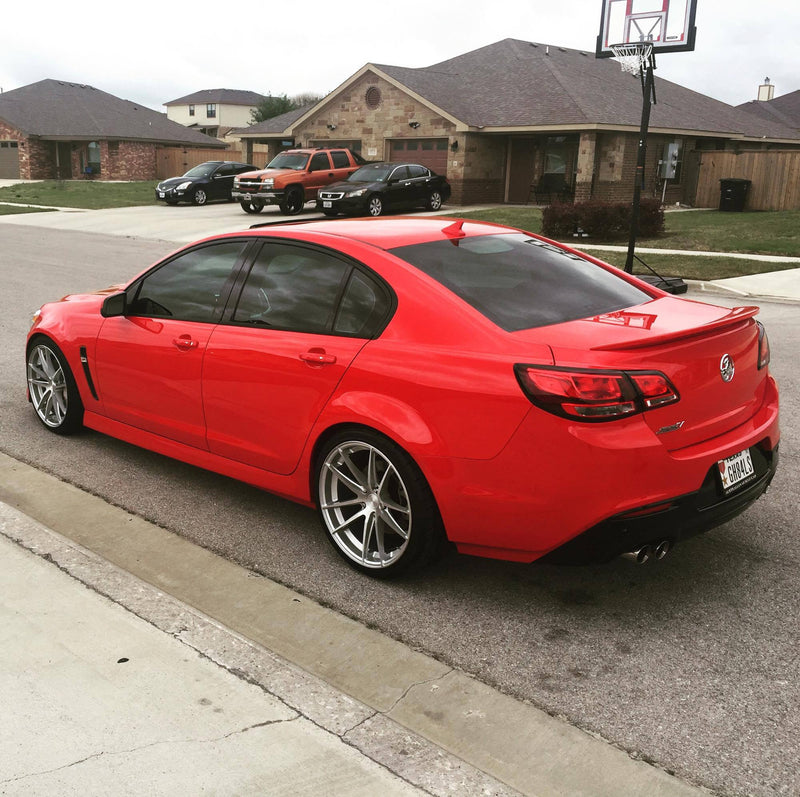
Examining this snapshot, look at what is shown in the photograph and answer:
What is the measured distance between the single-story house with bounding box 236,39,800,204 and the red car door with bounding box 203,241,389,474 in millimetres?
28837

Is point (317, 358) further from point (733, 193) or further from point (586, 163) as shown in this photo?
point (733, 193)

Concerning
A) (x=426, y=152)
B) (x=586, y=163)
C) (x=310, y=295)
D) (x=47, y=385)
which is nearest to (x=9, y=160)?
(x=426, y=152)

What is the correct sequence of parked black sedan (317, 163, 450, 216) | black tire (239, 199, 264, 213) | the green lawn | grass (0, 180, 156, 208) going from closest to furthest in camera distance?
parked black sedan (317, 163, 450, 216)
black tire (239, 199, 264, 213)
the green lawn
grass (0, 180, 156, 208)

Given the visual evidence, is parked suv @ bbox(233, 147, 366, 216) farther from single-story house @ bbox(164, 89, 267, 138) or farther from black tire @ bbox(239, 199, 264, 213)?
single-story house @ bbox(164, 89, 267, 138)

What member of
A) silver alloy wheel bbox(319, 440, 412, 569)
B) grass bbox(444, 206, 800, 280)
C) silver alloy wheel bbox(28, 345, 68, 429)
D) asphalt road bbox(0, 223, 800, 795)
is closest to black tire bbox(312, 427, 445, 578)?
silver alloy wheel bbox(319, 440, 412, 569)

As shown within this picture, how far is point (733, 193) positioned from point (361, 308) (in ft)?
98.2

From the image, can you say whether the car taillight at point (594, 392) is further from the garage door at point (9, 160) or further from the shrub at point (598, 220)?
the garage door at point (9, 160)

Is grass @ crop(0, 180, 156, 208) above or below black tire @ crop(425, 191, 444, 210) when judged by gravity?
below

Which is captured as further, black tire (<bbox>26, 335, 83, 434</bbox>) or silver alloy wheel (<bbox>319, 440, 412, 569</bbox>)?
black tire (<bbox>26, 335, 83, 434</bbox>)

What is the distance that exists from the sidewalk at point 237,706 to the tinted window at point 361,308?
1201 millimetres

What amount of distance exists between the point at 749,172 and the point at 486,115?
9698 millimetres

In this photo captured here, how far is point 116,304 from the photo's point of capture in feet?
17.5

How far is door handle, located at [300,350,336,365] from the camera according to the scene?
413cm

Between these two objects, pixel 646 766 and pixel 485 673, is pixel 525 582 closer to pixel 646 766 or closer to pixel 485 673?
Result: pixel 485 673
